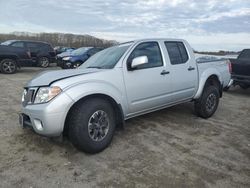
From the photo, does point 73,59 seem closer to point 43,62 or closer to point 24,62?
point 43,62

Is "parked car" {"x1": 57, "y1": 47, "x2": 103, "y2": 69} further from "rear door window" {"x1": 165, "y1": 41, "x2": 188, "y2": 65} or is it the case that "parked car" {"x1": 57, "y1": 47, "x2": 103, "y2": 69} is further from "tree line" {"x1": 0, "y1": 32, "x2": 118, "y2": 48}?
"tree line" {"x1": 0, "y1": 32, "x2": 118, "y2": 48}

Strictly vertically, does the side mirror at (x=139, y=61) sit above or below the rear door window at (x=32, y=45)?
below

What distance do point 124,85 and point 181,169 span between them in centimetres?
165

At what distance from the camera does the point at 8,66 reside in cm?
1462

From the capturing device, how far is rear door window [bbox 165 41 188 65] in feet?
19.0

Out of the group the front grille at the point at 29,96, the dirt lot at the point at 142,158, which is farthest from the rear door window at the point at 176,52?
the front grille at the point at 29,96

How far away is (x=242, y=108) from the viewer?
7918 mm

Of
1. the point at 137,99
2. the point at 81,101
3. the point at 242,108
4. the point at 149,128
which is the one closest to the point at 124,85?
the point at 137,99

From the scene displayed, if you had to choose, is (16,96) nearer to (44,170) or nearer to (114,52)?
(114,52)

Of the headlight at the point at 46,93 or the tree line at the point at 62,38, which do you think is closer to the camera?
the headlight at the point at 46,93

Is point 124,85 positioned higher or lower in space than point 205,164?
higher

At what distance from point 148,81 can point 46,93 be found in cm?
187

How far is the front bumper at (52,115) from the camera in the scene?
396cm

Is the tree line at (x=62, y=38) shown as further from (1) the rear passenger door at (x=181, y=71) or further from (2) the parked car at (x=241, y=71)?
(1) the rear passenger door at (x=181, y=71)
